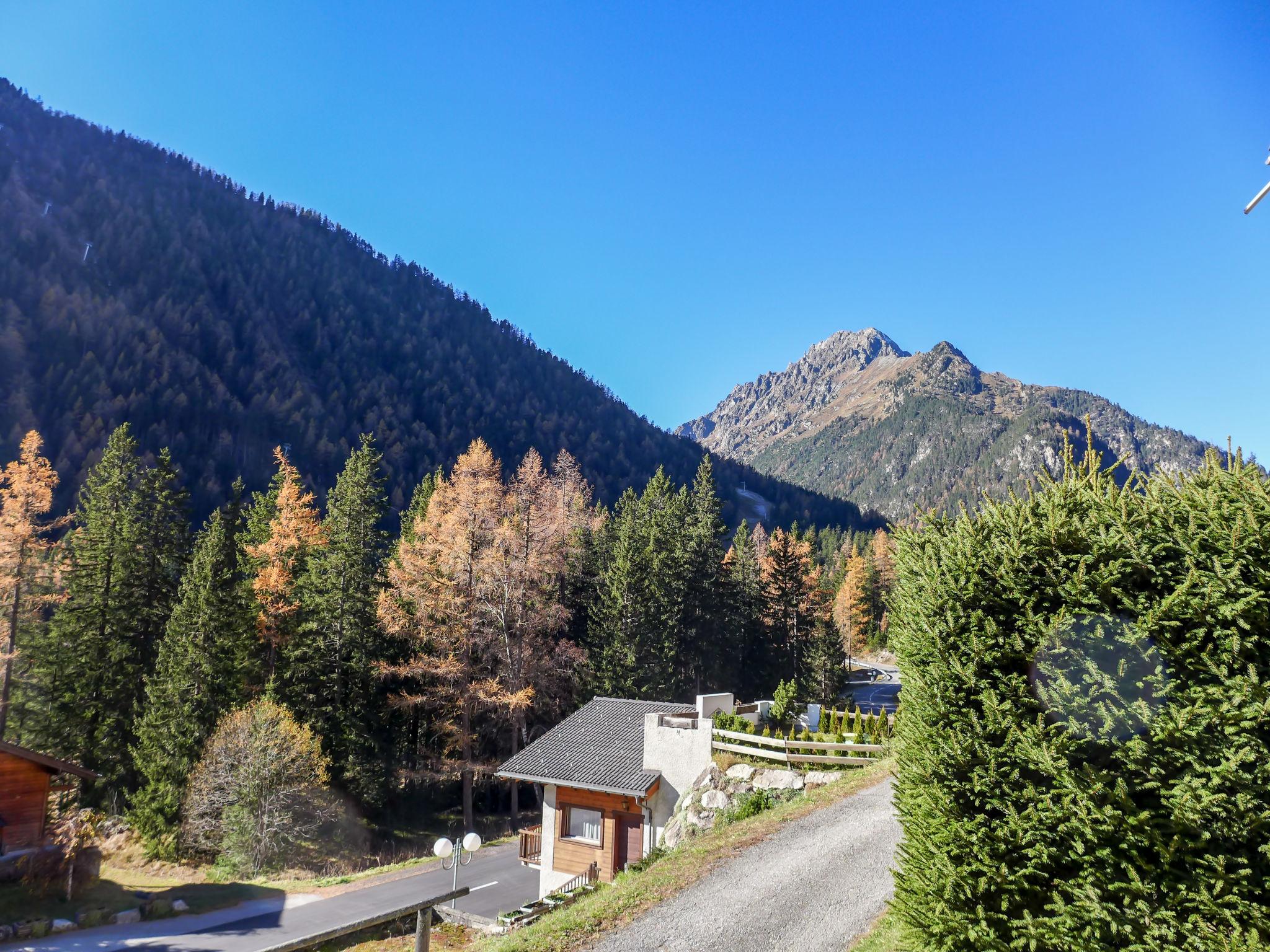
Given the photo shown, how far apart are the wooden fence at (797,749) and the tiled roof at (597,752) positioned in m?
3.08

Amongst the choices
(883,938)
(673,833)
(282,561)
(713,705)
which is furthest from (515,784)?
(883,938)

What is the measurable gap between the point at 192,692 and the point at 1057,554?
102 ft

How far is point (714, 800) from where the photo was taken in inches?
721

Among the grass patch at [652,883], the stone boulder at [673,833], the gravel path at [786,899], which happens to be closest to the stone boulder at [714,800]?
the stone boulder at [673,833]

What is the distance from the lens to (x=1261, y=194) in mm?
5617

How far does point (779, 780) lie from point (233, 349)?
539 ft

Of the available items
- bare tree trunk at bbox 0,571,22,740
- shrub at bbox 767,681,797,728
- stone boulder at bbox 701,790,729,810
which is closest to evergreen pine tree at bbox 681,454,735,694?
shrub at bbox 767,681,797,728

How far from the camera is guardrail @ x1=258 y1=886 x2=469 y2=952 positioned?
624 centimetres

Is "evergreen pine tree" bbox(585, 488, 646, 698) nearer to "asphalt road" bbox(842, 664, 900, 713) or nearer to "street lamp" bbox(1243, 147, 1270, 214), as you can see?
"asphalt road" bbox(842, 664, 900, 713)

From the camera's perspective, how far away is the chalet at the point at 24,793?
2194 cm

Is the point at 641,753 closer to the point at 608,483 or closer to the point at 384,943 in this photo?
the point at 384,943

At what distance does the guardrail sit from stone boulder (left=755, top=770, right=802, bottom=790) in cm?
1150

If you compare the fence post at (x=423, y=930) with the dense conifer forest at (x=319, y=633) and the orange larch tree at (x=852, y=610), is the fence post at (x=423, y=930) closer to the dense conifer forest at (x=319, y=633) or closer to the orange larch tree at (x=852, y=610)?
the dense conifer forest at (x=319, y=633)

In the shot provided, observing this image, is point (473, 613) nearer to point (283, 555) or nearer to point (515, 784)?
point (515, 784)
